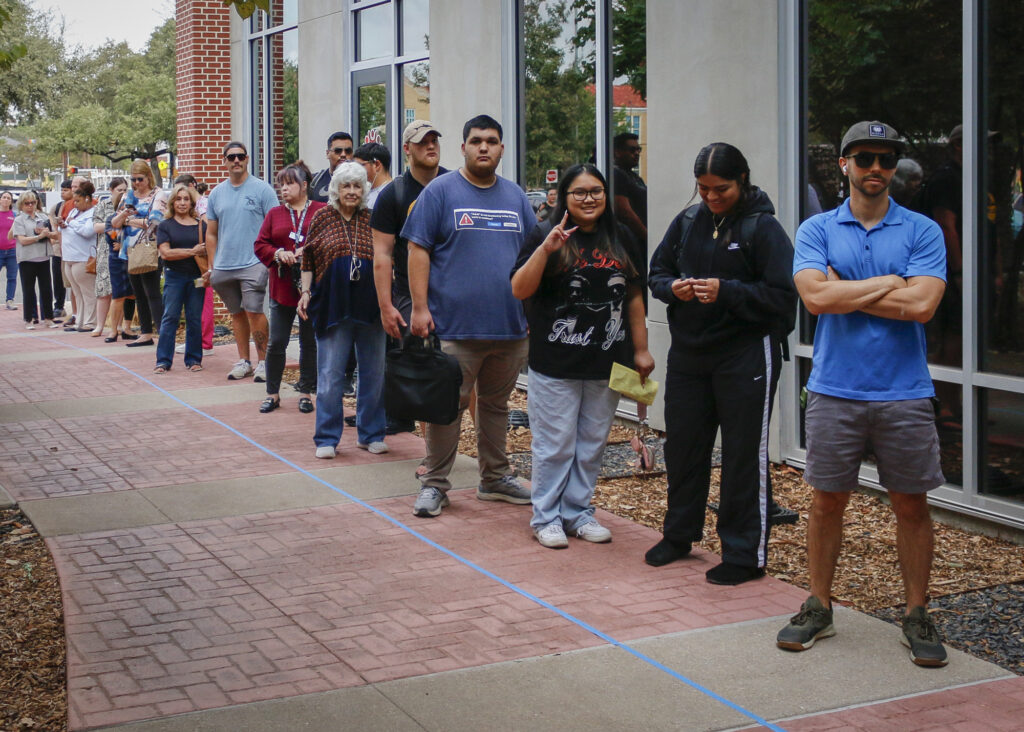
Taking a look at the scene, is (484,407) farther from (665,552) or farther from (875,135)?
(875,135)

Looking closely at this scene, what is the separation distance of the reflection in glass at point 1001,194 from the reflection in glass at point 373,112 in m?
8.43

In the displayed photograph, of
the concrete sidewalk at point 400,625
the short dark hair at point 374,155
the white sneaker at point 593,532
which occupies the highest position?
the short dark hair at point 374,155

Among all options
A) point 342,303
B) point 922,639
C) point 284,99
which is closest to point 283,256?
point 342,303

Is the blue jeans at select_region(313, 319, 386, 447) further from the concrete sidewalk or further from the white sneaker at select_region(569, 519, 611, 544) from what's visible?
the white sneaker at select_region(569, 519, 611, 544)

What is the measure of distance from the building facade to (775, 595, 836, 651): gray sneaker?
102 cm

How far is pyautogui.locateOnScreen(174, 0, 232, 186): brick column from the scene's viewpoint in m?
18.2

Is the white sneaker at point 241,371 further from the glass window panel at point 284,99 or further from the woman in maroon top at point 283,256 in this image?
the glass window panel at point 284,99

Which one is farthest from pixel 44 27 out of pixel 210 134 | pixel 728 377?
pixel 728 377

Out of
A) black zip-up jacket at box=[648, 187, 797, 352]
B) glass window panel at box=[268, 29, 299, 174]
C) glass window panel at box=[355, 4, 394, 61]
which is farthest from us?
glass window panel at box=[268, 29, 299, 174]

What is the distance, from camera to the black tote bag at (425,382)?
6852 mm

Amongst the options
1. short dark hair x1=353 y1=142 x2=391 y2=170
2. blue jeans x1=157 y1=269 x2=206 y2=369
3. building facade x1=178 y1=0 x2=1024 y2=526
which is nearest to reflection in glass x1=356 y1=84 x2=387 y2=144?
building facade x1=178 y1=0 x2=1024 y2=526

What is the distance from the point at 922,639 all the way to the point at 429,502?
299cm

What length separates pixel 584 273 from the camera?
6348mm

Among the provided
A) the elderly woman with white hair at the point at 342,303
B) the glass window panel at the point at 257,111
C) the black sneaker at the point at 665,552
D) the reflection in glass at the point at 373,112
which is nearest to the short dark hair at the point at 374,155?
the elderly woman with white hair at the point at 342,303
